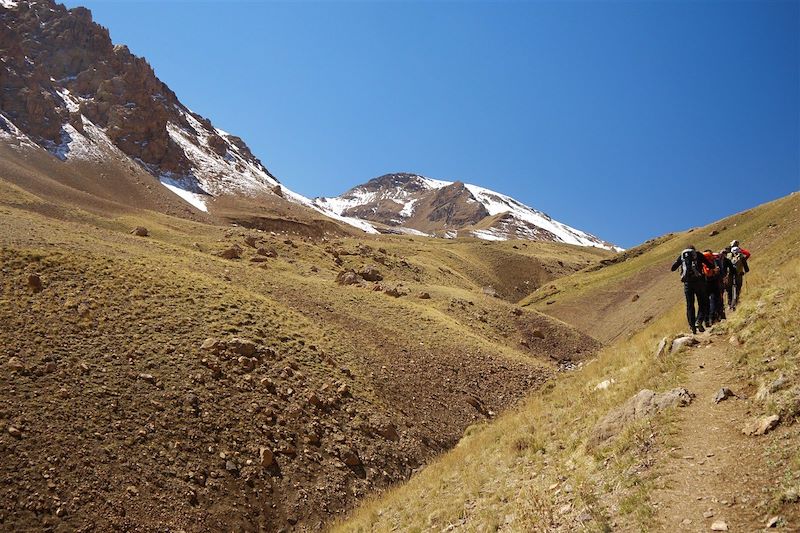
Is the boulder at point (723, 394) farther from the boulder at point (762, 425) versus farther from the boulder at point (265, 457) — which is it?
the boulder at point (265, 457)

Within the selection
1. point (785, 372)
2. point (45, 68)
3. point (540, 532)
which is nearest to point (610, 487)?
point (540, 532)

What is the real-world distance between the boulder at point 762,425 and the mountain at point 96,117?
88010mm

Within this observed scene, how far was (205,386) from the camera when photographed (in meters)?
16.7

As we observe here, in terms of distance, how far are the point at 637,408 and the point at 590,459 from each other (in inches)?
59.3

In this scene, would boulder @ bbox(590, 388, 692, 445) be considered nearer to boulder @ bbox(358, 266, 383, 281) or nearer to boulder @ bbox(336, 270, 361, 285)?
boulder @ bbox(336, 270, 361, 285)

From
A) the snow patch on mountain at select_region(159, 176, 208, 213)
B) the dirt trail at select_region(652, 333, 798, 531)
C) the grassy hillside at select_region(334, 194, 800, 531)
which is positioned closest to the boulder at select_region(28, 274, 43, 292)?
the grassy hillside at select_region(334, 194, 800, 531)

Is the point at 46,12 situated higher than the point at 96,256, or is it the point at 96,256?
the point at 46,12

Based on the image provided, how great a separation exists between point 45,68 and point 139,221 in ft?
285

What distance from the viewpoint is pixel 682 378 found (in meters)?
10.5

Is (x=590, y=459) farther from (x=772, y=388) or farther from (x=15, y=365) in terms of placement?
(x=15, y=365)

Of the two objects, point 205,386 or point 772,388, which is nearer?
point 772,388

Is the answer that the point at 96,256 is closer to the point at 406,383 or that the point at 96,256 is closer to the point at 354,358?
the point at 354,358

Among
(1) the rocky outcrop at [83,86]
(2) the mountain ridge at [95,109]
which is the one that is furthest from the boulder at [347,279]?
(1) the rocky outcrop at [83,86]

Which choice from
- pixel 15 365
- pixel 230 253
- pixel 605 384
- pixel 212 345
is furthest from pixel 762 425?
pixel 230 253
